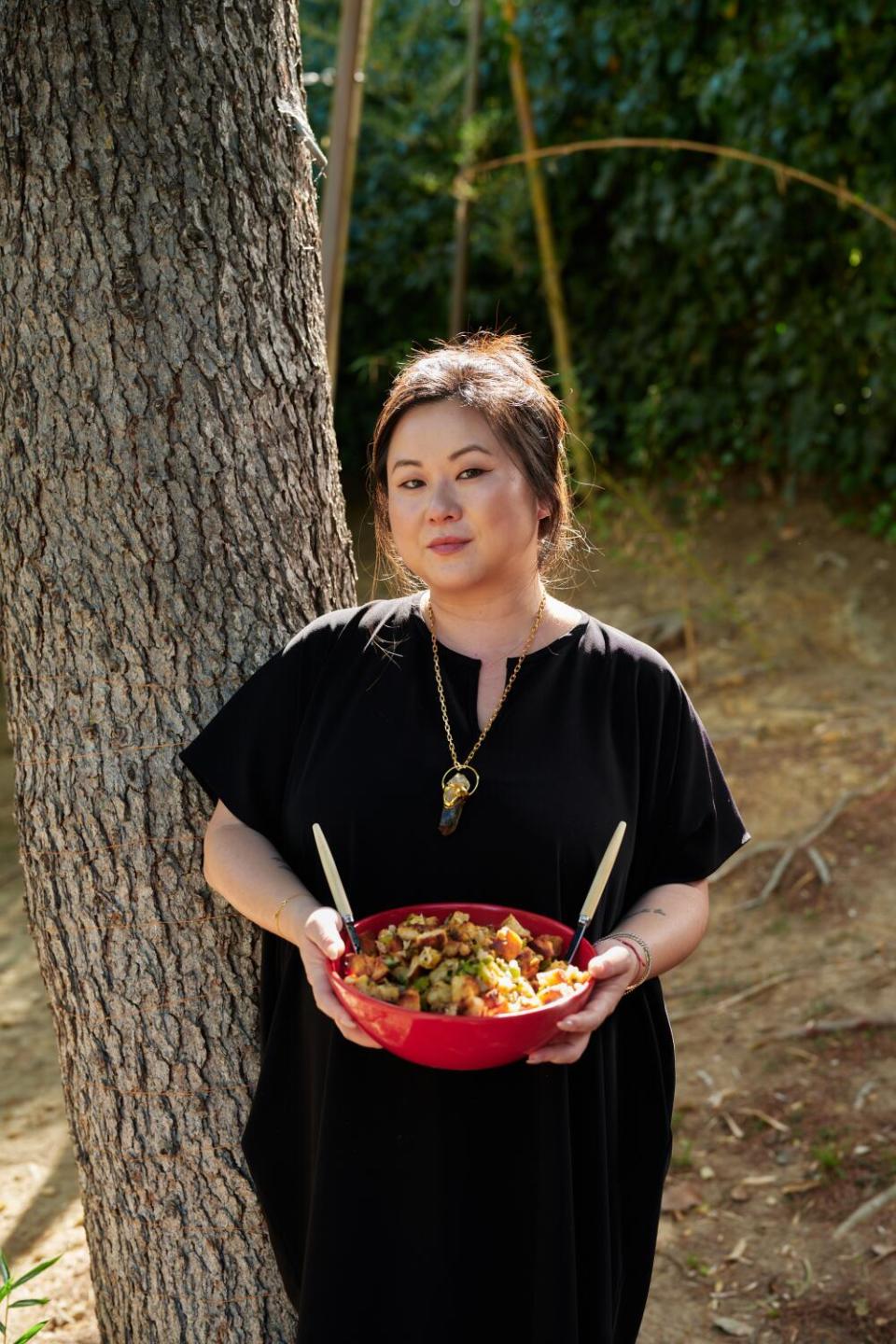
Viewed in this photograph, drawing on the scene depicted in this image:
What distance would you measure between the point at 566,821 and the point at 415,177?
618 centimetres

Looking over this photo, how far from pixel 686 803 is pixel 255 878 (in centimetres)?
57

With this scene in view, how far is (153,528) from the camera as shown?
187 centimetres

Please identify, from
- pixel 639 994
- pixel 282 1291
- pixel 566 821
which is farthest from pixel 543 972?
pixel 282 1291

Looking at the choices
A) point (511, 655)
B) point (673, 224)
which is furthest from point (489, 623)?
point (673, 224)

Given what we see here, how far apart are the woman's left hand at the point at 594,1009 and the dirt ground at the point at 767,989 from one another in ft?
4.28

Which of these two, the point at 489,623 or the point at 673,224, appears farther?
the point at 673,224

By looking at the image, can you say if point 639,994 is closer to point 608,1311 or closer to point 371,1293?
point 608,1311

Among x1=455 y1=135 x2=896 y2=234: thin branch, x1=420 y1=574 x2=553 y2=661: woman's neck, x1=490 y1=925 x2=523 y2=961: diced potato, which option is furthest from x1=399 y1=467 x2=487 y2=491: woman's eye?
x1=455 y1=135 x2=896 y2=234: thin branch

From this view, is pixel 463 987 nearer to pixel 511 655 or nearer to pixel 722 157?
pixel 511 655

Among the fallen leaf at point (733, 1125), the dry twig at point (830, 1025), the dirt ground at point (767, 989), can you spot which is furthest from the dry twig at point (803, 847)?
the fallen leaf at point (733, 1125)

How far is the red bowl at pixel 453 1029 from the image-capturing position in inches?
54.0

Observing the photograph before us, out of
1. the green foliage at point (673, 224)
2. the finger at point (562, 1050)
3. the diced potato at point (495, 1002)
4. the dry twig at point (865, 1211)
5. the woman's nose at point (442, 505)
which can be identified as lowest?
the dry twig at point (865, 1211)

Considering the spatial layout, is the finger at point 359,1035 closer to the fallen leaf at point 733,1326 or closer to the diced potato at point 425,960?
the diced potato at point 425,960

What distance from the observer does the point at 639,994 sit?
5.84 ft
